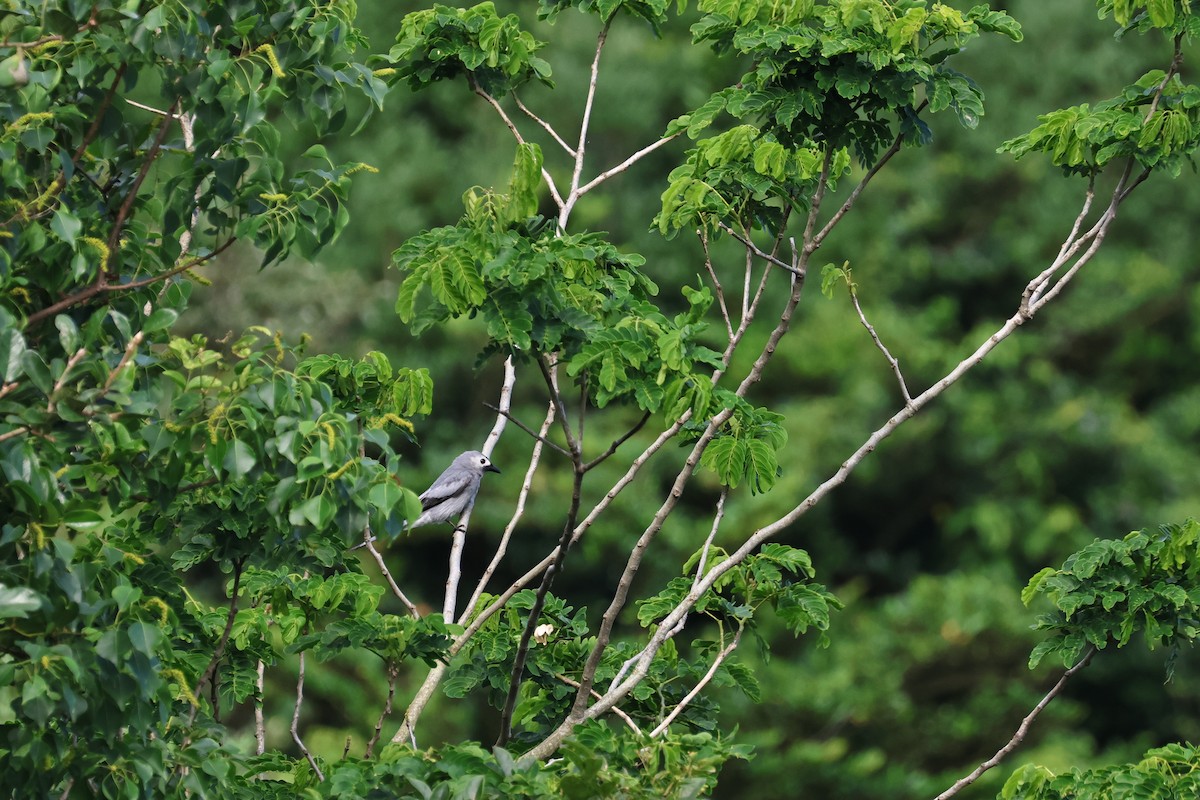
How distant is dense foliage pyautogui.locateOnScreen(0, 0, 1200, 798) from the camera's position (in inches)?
147

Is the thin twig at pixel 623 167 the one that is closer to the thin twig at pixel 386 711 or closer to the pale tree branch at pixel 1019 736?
the thin twig at pixel 386 711

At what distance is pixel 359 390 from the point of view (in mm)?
5441

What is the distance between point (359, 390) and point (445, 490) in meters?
3.40

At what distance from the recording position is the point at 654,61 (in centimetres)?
2088

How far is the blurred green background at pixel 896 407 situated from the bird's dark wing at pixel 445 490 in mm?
6616

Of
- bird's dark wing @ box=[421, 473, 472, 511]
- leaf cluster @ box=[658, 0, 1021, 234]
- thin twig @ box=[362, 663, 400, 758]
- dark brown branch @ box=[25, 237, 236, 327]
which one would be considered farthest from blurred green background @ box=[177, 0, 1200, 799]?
dark brown branch @ box=[25, 237, 236, 327]

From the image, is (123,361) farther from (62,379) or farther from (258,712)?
(258,712)

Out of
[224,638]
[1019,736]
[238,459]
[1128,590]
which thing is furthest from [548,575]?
[1128,590]

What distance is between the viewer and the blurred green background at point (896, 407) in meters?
16.6

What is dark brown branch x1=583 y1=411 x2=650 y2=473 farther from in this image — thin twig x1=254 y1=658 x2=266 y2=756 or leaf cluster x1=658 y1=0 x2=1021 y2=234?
thin twig x1=254 y1=658 x2=266 y2=756

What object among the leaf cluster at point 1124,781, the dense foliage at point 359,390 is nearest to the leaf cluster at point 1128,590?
the dense foliage at point 359,390

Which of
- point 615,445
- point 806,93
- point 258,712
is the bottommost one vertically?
point 258,712

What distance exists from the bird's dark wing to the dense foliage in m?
2.66

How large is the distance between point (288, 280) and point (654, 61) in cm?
643
